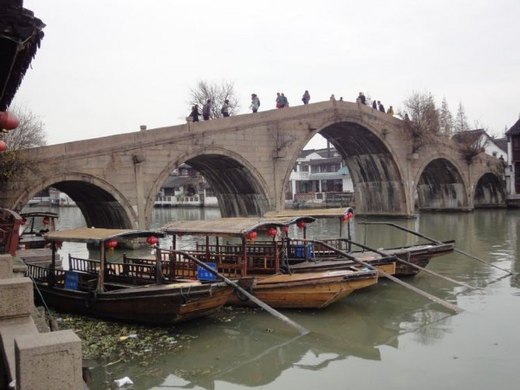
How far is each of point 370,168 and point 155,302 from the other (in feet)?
77.6

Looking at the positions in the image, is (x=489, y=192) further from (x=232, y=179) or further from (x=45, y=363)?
(x=45, y=363)

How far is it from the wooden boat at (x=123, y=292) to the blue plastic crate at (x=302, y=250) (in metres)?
3.06

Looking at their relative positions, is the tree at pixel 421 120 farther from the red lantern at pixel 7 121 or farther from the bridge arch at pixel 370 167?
the red lantern at pixel 7 121

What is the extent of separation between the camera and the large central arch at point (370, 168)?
2705cm

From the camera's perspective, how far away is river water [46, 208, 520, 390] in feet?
20.2

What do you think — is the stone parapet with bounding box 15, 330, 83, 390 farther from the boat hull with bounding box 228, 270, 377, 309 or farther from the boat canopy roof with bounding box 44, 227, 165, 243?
the boat hull with bounding box 228, 270, 377, 309

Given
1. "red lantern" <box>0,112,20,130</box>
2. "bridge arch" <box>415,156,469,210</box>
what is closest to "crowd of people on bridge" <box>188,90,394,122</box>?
"bridge arch" <box>415,156,469,210</box>

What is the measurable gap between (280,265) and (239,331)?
238 cm

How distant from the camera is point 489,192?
125 feet

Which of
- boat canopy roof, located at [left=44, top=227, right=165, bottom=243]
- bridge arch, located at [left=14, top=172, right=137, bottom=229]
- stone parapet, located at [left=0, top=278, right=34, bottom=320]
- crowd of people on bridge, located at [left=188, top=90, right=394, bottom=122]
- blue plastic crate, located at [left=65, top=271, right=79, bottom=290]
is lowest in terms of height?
blue plastic crate, located at [left=65, top=271, right=79, bottom=290]

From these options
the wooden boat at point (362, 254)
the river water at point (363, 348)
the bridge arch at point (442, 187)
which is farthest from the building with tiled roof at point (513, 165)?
the river water at point (363, 348)

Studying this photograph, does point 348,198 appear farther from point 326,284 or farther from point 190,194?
point 326,284

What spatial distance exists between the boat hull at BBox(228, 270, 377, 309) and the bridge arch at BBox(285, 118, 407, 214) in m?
17.2

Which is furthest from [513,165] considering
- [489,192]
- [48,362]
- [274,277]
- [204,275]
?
[48,362]
